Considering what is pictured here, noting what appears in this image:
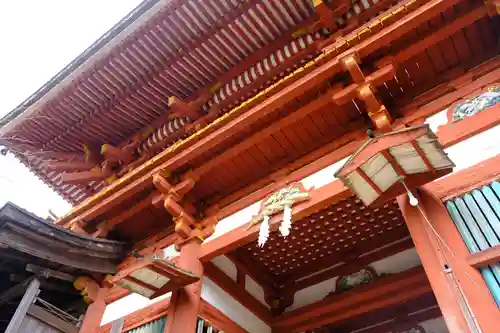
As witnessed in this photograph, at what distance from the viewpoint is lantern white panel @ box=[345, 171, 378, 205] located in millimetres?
3784

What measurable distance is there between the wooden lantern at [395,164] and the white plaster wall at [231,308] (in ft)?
9.24

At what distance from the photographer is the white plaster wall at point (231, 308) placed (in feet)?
18.7

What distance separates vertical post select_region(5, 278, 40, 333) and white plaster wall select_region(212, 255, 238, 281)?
2549 mm

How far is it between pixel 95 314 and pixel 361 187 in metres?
4.67

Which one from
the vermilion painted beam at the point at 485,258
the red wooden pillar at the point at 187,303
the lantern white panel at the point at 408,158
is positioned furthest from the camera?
the red wooden pillar at the point at 187,303

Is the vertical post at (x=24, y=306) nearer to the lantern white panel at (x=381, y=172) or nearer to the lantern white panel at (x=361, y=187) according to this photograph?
the lantern white panel at (x=361, y=187)

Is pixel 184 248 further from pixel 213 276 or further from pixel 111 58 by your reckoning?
pixel 111 58

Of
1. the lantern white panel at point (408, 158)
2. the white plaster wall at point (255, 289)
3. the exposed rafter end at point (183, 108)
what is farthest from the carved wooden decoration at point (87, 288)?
the lantern white panel at point (408, 158)

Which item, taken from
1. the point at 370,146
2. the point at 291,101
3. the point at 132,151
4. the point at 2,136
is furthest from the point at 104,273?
the point at 370,146

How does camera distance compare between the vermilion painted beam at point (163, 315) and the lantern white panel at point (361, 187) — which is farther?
the vermilion painted beam at point (163, 315)

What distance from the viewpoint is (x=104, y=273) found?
21.7 feet

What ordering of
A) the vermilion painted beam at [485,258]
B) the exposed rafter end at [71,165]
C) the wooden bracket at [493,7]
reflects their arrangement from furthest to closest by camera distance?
1. the exposed rafter end at [71,165]
2. the wooden bracket at [493,7]
3. the vermilion painted beam at [485,258]

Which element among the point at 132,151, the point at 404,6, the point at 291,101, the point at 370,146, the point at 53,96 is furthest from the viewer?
the point at 132,151

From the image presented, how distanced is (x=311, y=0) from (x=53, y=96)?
4507mm
